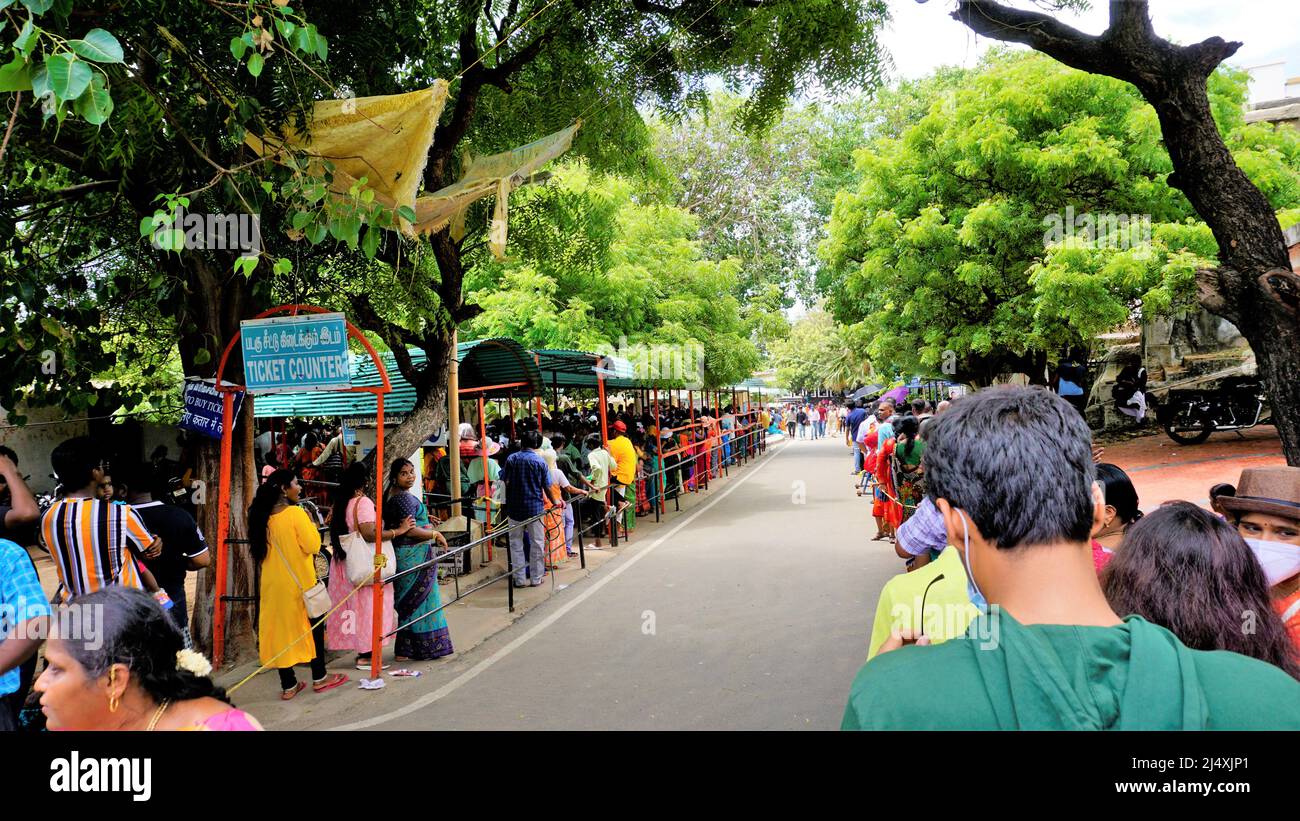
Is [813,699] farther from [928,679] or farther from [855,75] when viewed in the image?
[855,75]

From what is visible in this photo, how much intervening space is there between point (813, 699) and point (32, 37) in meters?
5.42

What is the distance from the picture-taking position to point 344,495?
20.9 feet

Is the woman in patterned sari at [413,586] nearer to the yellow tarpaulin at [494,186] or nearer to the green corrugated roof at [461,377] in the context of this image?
the yellow tarpaulin at [494,186]

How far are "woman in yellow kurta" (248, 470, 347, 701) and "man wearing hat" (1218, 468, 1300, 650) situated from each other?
18.0ft

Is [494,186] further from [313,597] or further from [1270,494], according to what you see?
[1270,494]

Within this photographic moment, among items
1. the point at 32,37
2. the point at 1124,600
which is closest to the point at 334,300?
the point at 32,37

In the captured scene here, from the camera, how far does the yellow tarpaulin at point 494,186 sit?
19.7ft

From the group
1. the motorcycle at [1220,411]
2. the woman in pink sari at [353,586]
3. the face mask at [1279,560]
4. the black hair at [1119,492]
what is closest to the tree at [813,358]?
the motorcycle at [1220,411]

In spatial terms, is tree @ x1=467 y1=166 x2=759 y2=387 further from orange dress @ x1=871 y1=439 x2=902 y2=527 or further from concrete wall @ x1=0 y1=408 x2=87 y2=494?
concrete wall @ x1=0 y1=408 x2=87 y2=494

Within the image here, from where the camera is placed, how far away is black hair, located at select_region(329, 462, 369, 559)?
6.33 m

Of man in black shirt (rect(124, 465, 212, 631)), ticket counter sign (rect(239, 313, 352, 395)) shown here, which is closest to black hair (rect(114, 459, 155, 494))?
man in black shirt (rect(124, 465, 212, 631))

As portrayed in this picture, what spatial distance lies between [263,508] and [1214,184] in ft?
21.9

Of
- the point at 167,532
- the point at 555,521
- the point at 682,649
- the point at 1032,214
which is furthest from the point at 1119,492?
the point at 1032,214
